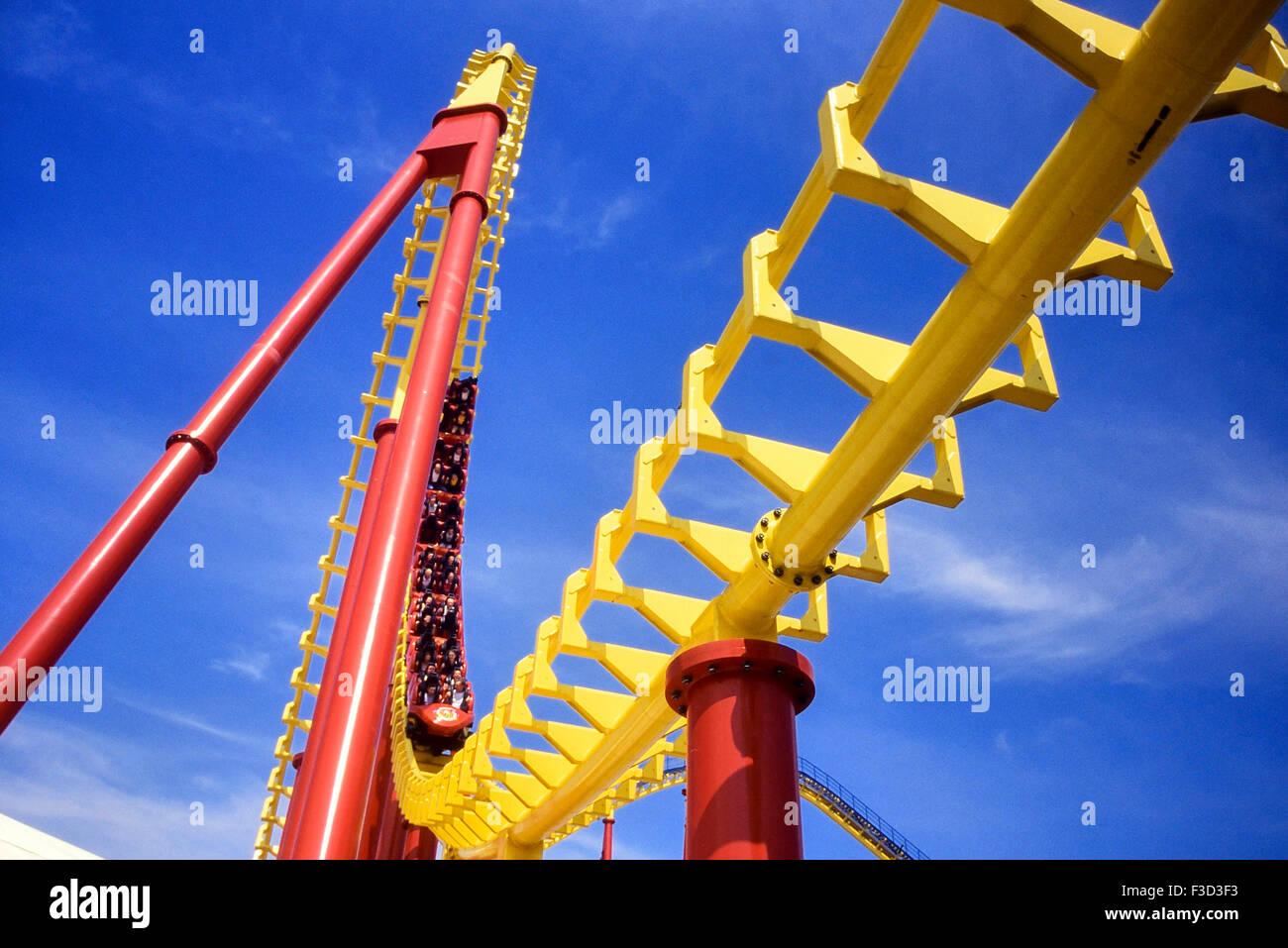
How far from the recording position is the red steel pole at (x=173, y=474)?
134 inches

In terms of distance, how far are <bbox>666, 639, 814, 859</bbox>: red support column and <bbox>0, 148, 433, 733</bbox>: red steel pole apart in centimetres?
244

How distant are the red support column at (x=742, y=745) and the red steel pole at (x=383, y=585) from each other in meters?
1.34

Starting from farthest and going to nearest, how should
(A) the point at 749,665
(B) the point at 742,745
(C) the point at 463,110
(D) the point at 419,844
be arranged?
(D) the point at 419,844 < (C) the point at 463,110 < (A) the point at 749,665 < (B) the point at 742,745

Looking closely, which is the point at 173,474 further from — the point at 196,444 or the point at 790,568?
the point at 790,568

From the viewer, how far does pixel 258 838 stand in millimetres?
13961

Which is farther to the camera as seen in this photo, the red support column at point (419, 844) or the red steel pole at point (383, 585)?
the red support column at point (419, 844)

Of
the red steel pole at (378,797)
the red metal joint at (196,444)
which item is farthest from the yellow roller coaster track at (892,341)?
the red steel pole at (378,797)

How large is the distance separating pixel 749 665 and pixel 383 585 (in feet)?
5.76

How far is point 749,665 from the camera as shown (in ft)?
12.7

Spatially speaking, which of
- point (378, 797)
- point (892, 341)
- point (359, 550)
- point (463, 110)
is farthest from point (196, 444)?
point (378, 797)

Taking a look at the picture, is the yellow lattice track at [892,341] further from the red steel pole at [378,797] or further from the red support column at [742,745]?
the red steel pole at [378,797]

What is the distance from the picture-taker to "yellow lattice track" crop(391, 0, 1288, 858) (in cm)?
247

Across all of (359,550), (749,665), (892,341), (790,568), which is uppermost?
(359,550)
